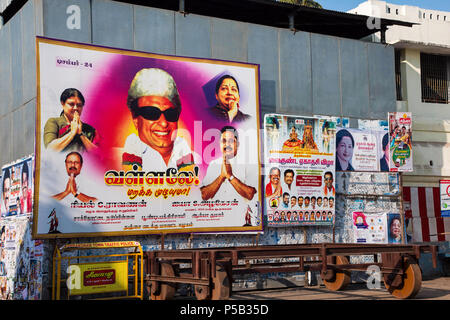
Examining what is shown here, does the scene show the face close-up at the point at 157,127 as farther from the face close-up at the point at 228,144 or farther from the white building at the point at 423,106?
the white building at the point at 423,106

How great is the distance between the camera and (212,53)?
1656 centimetres

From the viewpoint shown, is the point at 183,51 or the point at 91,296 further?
the point at 183,51

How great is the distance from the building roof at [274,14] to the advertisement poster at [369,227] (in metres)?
6.05

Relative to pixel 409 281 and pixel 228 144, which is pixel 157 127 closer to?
pixel 228 144

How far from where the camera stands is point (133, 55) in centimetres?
1515

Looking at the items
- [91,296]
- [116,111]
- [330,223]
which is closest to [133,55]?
[116,111]

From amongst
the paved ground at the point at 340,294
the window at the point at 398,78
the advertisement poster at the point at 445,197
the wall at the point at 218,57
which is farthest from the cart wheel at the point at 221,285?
the window at the point at 398,78

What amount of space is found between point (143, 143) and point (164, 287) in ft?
12.0

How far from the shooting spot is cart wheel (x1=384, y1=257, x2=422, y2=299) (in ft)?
43.8

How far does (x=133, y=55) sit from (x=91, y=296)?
5.91 metres

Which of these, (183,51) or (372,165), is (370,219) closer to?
(372,165)

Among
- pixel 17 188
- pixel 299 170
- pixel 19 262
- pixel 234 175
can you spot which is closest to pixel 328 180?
pixel 299 170

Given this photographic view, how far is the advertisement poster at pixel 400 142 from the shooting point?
18.8 meters

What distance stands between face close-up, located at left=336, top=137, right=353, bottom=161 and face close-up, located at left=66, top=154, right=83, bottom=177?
7855mm
